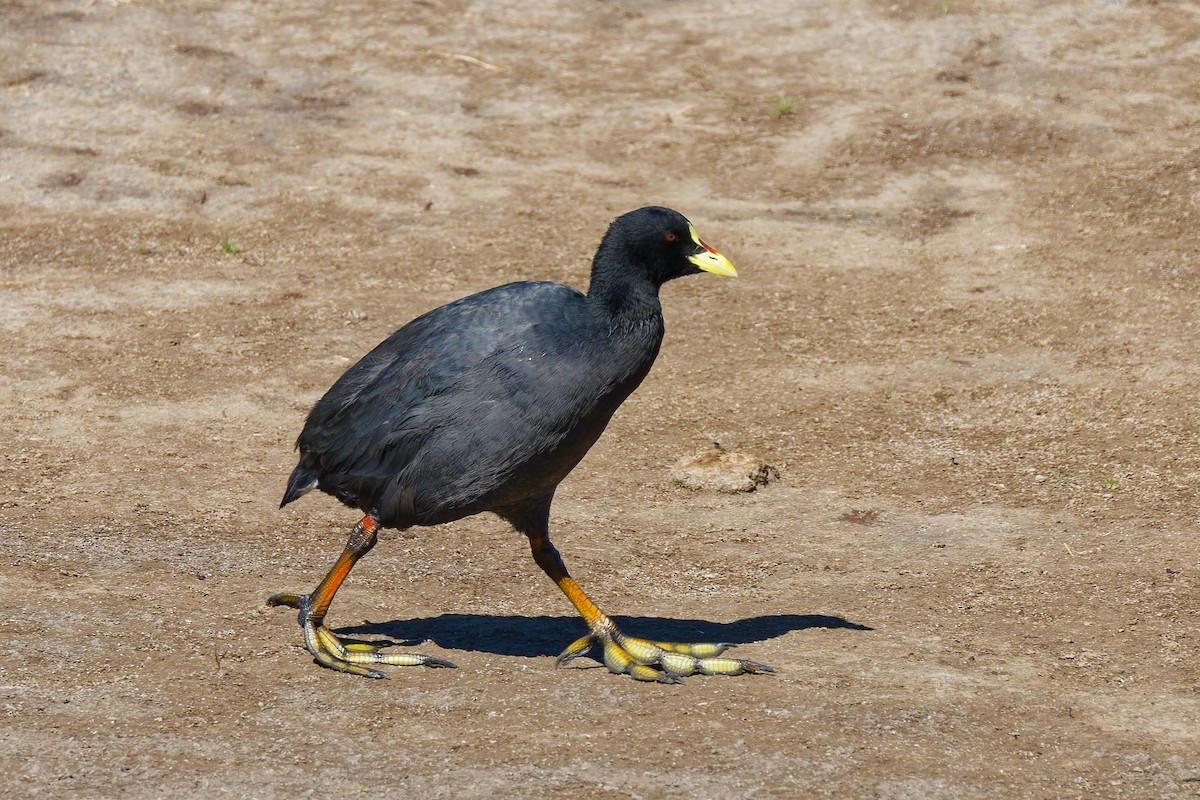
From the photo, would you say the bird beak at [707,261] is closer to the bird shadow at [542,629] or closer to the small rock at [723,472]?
the bird shadow at [542,629]

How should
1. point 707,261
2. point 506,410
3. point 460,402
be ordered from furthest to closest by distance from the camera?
point 707,261 → point 460,402 → point 506,410

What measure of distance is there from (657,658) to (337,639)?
5.07ft

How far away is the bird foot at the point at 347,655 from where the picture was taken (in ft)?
21.3

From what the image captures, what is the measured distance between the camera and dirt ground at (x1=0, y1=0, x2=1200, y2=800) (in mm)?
6023

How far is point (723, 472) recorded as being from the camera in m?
9.22

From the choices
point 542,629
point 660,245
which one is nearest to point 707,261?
point 660,245

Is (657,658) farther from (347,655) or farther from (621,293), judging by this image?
(621,293)

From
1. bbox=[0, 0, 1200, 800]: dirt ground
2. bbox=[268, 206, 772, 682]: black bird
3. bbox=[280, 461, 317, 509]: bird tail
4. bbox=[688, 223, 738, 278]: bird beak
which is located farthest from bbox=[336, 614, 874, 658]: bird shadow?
bbox=[688, 223, 738, 278]: bird beak

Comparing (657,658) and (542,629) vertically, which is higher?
(657,658)

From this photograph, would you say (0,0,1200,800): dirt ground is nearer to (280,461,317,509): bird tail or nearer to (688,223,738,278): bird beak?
(280,461,317,509): bird tail

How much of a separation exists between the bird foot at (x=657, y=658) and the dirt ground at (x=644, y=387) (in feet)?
0.30

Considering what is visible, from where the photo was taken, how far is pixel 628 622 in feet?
24.5

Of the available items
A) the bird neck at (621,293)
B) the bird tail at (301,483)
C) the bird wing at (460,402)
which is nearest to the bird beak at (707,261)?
the bird neck at (621,293)

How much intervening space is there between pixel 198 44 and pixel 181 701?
40.1 ft
